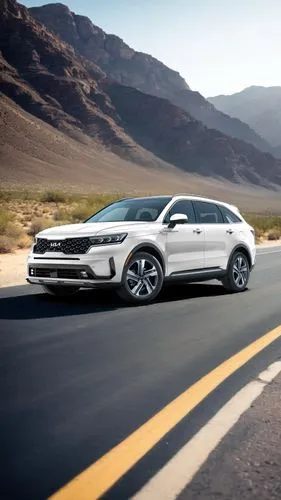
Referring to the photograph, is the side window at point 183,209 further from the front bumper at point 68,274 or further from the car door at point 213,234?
the front bumper at point 68,274

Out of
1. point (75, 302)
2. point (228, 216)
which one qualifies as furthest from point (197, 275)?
point (75, 302)

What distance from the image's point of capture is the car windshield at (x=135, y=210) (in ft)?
30.7

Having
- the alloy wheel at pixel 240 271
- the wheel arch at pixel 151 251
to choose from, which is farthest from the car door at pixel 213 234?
the wheel arch at pixel 151 251

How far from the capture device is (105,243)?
8.27m

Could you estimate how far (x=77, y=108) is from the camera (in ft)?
563

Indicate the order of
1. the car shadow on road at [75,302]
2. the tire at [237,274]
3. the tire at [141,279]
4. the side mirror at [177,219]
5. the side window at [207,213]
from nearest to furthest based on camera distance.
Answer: the car shadow on road at [75,302]
the tire at [141,279]
the side mirror at [177,219]
the side window at [207,213]
the tire at [237,274]

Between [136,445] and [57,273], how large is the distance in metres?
5.32

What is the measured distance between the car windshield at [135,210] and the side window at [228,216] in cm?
136

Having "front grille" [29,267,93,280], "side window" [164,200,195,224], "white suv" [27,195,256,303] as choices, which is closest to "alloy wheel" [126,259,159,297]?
"white suv" [27,195,256,303]

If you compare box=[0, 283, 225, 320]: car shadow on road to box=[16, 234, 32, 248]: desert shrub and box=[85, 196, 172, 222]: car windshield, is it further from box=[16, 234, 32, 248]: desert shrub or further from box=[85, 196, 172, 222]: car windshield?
box=[16, 234, 32, 248]: desert shrub

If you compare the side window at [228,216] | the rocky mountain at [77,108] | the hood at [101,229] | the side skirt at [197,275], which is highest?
the rocky mountain at [77,108]

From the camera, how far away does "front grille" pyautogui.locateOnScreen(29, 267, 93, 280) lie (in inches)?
322

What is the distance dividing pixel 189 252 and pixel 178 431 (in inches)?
239

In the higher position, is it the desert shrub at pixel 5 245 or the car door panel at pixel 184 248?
the car door panel at pixel 184 248
